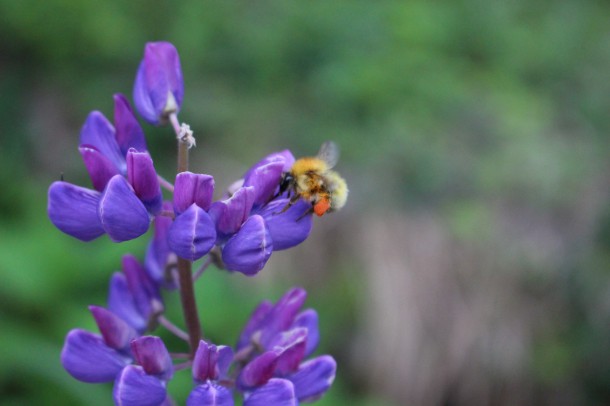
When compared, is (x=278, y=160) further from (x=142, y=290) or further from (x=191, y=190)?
(x=142, y=290)

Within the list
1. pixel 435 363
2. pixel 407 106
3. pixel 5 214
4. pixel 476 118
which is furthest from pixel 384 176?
pixel 5 214

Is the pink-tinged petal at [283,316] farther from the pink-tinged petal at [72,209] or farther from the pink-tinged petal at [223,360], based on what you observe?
the pink-tinged petal at [72,209]

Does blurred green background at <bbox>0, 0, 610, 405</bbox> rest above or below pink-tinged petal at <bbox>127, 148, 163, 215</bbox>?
above

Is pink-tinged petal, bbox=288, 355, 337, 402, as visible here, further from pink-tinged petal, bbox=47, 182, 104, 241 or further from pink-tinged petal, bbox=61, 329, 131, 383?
pink-tinged petal, bbox=47, 182, 104, 241

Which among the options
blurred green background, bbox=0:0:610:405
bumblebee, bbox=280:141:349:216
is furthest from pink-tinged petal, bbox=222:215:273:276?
blurred green background, bbox=0:0:610:405

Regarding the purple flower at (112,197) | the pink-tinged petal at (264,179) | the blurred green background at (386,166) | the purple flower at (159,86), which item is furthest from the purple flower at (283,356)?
the blurred green background at (386,166)

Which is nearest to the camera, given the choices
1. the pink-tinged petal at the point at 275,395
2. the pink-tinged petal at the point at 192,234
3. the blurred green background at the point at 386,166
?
the pink-tinged petal at the point at 192,234

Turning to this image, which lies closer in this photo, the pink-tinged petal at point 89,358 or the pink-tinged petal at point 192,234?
the pink-tinged petal at point 192,234
